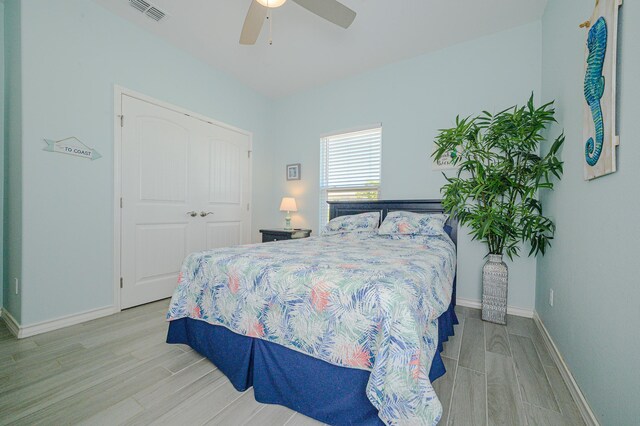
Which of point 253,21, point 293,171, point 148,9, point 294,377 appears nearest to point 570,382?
point 294,377

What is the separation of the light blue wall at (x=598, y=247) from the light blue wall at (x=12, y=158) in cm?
365

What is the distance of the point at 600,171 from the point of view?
1183 mm

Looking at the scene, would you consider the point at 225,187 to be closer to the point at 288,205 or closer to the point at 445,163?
the point at 288,205

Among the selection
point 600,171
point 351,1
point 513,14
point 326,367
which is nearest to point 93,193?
point 326,367

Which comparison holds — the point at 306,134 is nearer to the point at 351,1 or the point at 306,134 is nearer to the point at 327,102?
the point at 327,102

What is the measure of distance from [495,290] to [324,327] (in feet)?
6.39

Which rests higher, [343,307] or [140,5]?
[140,5]

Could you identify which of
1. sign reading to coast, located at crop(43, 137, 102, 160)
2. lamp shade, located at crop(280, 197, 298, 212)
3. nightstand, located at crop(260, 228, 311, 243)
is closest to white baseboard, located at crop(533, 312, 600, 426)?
nightstand, located at crop(260, 228, 311, 243)

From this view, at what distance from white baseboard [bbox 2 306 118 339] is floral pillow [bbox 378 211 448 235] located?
9.27ft

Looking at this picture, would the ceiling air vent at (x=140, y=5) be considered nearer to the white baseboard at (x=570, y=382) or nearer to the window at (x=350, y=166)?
the window at (x=350, y=166)

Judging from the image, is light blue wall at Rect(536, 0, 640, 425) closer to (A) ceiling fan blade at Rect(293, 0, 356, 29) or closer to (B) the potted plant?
(B) the potted plant

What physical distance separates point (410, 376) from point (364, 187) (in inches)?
108

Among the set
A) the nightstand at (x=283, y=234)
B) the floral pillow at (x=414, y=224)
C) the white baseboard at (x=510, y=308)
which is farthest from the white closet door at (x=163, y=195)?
the white baseboard at (x=510, y=308)

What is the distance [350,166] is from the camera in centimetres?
367
